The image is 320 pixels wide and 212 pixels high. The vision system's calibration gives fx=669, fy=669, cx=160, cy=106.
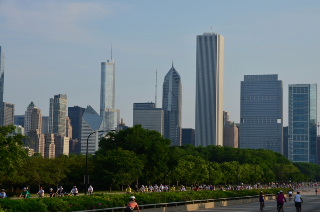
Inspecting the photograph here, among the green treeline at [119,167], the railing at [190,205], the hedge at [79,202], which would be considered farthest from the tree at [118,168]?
the hedge at [79,202]

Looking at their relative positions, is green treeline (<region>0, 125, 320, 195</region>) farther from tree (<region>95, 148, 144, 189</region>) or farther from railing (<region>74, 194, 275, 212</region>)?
railing (<region>74, 194, 275, 212</region>)

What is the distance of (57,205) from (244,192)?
153ft

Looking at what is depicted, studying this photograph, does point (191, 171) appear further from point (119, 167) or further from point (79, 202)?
point (79, 202)

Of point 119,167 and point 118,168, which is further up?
point 119,167

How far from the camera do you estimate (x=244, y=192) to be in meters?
81.8

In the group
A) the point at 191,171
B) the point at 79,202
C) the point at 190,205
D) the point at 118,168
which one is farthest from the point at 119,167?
the point at 79,202

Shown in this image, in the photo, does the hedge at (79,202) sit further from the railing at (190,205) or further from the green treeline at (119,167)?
the green treeline at (119,167)

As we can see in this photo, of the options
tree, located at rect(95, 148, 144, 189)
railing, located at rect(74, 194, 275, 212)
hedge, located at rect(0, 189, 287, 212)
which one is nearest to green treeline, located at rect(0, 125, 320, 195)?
tree, located at rect(95, 148, 144, 189)

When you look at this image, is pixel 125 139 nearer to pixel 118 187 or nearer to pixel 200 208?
pixel 118 187

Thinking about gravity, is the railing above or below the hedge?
below

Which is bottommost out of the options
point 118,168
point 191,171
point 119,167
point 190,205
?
point 190,205

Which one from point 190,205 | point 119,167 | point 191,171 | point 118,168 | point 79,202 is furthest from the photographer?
point 191,171

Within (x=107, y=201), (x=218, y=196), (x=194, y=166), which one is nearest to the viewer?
(x=107, y=201)

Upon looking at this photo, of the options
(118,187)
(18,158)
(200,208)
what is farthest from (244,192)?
(118,187)
